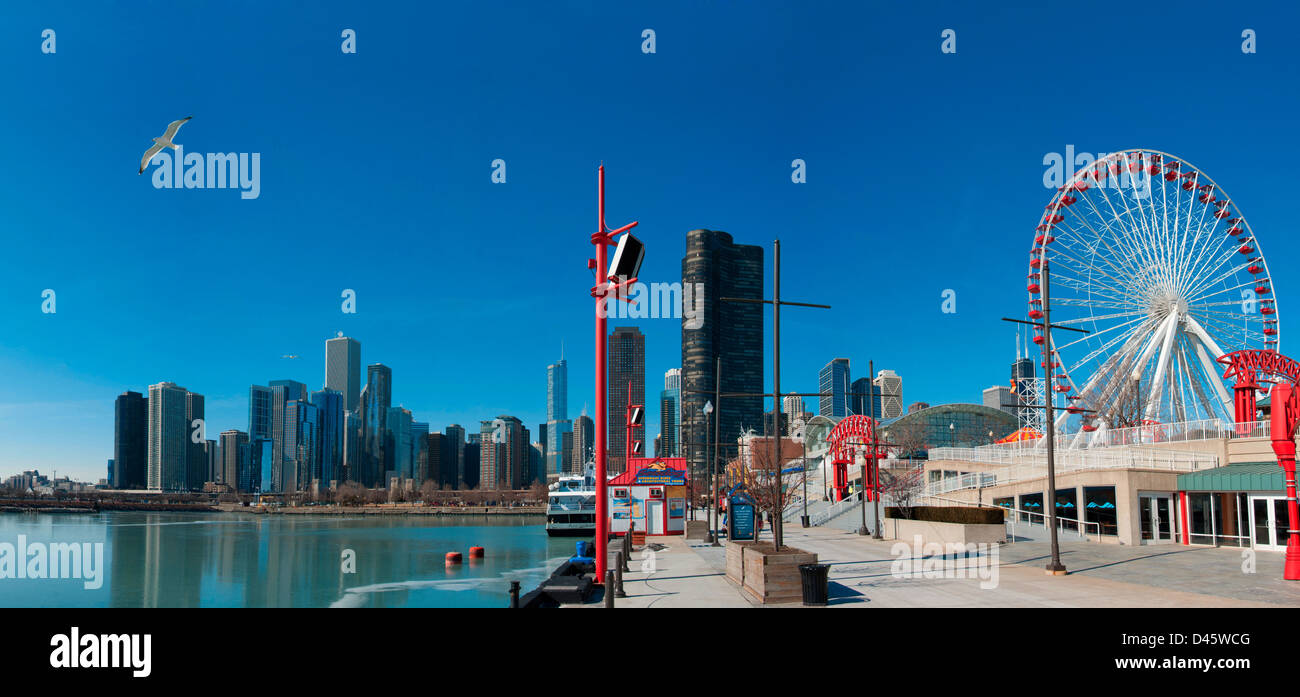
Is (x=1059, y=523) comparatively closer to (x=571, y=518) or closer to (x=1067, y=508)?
(x=1067, y=508)

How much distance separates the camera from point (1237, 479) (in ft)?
98.6

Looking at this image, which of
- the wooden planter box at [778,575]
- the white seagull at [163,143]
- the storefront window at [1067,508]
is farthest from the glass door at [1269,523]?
the white seagull at [163,143]

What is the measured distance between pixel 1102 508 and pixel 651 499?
2140 cm

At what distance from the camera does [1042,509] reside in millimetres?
38844

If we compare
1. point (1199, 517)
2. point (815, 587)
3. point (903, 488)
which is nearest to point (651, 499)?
point (903, 488)

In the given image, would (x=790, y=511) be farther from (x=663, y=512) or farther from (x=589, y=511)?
(x=589, y=511)

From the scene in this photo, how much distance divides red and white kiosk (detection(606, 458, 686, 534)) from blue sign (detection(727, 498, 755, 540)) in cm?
827

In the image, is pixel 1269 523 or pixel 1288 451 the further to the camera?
pixel 1269 523

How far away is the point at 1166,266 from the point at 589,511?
6187 cm

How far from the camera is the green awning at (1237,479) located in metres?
28.9

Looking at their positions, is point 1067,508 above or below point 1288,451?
below

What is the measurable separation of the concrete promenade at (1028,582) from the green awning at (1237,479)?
7.88 ft
